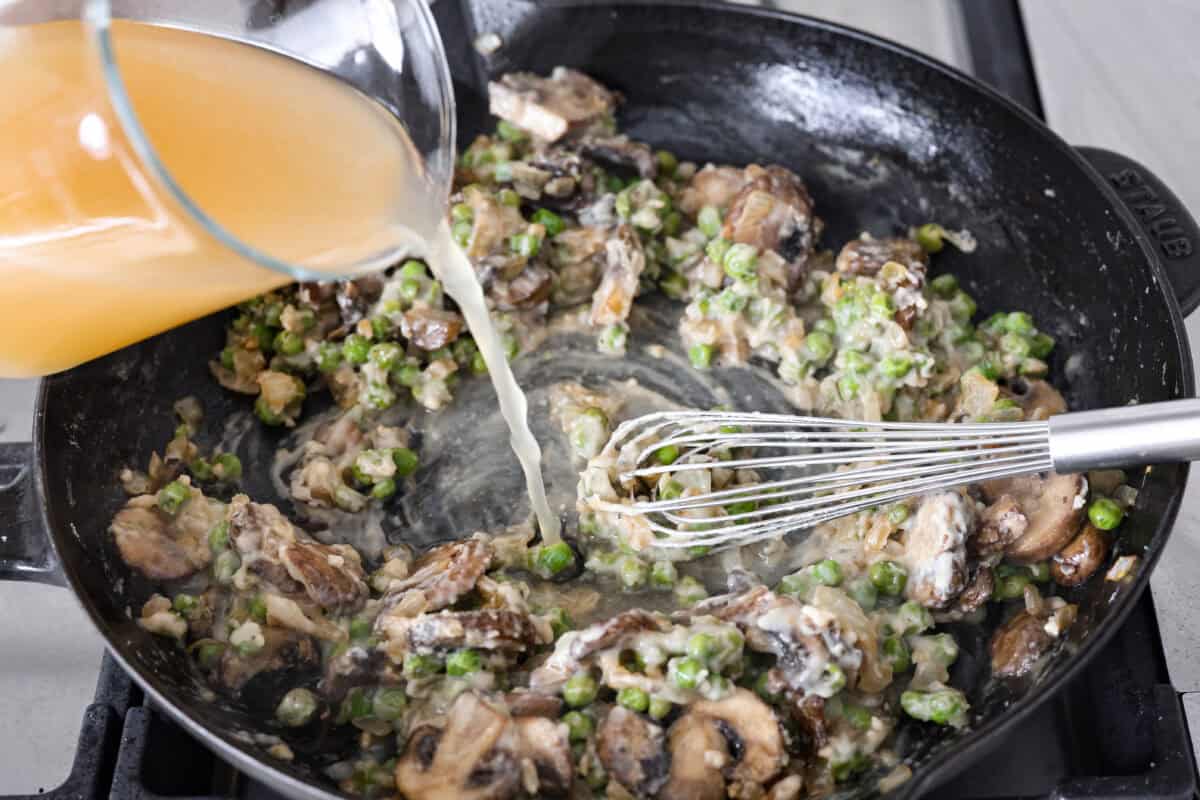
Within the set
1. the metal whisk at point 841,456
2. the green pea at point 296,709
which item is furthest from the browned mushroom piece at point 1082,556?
the green pea at point 296,709

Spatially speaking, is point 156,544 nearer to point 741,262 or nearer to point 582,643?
point 582,643

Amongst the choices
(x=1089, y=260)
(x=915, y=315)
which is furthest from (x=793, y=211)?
(x=1089, y=260)

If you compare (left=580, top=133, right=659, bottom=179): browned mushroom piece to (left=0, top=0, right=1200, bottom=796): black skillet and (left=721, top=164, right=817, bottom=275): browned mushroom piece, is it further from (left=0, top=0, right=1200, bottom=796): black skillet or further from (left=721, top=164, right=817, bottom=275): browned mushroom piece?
(left=721, top=164, right=817, bottom=275): browned mushroom piece

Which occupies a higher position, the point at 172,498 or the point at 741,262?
the point at 741,262

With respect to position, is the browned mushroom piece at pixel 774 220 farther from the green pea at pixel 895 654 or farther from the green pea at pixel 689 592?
the green pea at pixel 895 654

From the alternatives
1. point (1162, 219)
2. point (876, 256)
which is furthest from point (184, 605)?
point (1162, 219)

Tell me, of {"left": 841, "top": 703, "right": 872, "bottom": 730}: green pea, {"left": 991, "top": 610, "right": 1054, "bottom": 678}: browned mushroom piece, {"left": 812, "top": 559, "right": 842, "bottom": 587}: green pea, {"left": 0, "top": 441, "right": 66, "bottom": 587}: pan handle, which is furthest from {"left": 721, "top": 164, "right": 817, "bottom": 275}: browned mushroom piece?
{"left": 0, "top": 441, "right": 66, "bottom": 587}: pan handle

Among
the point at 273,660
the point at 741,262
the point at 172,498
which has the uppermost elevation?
the point at 741,262

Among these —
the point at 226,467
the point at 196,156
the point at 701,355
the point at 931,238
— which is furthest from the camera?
the point at 931,238
